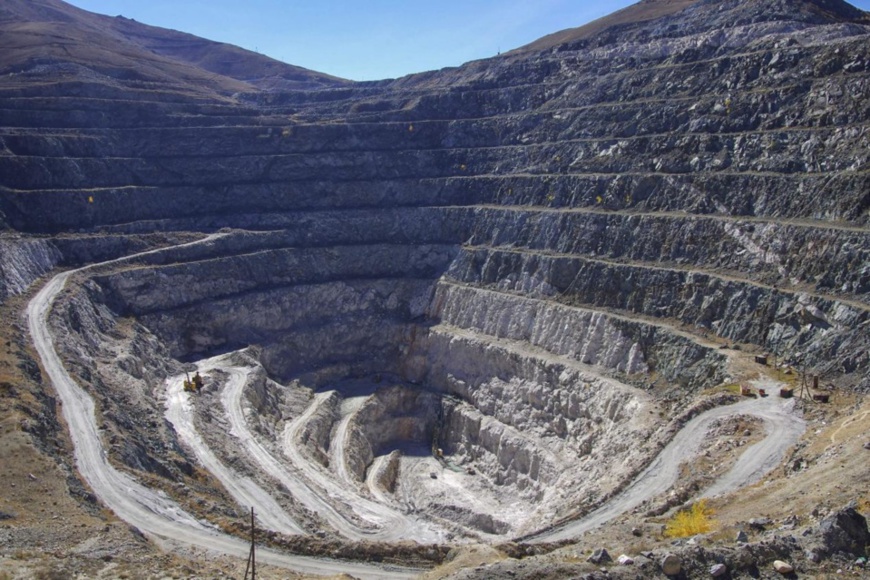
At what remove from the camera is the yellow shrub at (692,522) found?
2558 centimetres

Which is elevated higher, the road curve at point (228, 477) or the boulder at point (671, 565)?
the boulder at point (671, 565)

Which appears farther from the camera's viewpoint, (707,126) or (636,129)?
(636,129)

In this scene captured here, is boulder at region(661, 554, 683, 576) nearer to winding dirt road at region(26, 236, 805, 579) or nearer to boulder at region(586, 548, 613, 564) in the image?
boulder at region(586, 548, 613, 564)

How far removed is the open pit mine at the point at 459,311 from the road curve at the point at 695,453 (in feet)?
0.70

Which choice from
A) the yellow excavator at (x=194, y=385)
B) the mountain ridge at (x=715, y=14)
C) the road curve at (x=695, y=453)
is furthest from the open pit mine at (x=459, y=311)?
the mountain ridge at (x=715, y=14)

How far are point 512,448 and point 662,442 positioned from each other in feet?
55.2

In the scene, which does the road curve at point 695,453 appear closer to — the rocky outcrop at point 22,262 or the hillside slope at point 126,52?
the rocky outcrop at point 22,262

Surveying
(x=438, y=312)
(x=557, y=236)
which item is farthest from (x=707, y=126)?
(x=438, y=312)

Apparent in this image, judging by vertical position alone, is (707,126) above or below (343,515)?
above

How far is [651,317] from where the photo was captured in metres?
54.8

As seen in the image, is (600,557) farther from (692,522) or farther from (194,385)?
(194,385)

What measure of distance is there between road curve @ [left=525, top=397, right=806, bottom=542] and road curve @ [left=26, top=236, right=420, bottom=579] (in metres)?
11.3

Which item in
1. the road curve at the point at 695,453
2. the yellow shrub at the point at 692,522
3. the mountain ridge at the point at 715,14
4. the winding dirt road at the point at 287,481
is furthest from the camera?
the mountain ridge at the point at 715,14

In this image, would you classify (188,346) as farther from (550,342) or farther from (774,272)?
(774,272)
